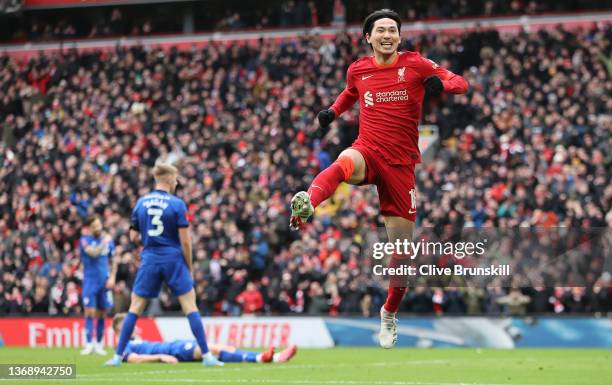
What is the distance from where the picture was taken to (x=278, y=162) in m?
29.3

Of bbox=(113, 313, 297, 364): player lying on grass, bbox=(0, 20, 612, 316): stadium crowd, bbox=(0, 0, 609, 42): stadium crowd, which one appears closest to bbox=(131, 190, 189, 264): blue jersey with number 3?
bbox=(113, 313, 297, 364): player lying on grass

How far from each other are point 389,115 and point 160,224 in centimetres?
486

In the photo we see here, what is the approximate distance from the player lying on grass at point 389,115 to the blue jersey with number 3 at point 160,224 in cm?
421

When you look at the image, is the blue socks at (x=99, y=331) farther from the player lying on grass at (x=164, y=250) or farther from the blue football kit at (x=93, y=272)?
the player lying on grass at (x=164, y=250)

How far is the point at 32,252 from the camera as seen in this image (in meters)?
28.3

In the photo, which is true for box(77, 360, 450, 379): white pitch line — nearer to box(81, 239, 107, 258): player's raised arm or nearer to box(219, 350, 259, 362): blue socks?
box(219, 350, 259, 362): blue socks

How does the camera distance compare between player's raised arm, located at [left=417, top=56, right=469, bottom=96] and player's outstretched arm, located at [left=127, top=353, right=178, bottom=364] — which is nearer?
player's raised arm, located at [left=417, top=56, right=469, bottom=96]

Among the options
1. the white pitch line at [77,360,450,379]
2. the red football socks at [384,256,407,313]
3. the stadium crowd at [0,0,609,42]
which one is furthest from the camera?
the stadium crowd at [0,0,609,42]

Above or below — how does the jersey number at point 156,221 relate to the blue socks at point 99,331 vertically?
above

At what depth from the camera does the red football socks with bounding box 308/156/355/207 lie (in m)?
9.77

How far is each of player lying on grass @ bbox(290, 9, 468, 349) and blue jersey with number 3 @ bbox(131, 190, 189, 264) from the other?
4.21 meters

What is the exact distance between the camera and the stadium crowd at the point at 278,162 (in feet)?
79.5

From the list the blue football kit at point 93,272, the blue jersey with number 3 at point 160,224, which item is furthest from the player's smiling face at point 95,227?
the blue jersey with number 3 at point 160,224

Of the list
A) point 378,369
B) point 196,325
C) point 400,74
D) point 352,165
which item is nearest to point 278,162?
point 378,369
